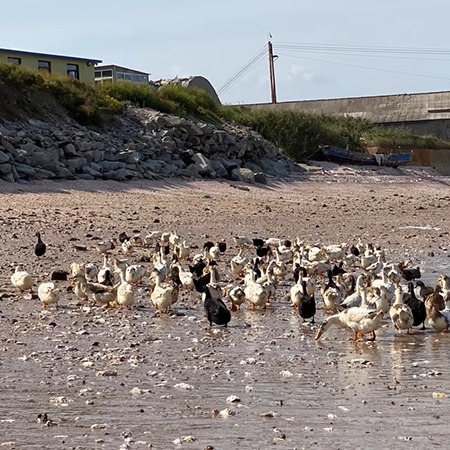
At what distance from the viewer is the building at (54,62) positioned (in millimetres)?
41531

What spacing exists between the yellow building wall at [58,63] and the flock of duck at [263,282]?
943 inches

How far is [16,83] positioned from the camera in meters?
33.5

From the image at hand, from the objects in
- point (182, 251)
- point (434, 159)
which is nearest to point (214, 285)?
point (182, 251)

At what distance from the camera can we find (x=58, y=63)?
4356 cm

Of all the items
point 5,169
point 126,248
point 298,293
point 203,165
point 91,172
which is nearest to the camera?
point 298,293

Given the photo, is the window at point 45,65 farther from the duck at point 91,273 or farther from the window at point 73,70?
the duck at point 91,273

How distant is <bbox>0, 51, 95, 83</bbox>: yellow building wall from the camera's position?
4176cm

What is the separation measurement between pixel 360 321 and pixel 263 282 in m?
3.05

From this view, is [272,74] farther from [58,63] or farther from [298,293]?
[298,293]

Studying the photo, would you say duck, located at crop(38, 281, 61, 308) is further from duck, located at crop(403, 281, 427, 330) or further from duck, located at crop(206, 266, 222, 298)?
duck, located at crop(403, 281, 427, 330)

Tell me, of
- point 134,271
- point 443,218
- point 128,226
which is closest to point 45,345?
point 134,271

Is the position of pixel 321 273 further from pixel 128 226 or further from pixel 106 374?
pixel 106 374

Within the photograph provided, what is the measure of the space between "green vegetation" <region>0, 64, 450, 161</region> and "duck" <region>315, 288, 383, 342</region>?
22760 millimetres

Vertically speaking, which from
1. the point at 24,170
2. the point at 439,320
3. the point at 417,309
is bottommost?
the point at 439,320
